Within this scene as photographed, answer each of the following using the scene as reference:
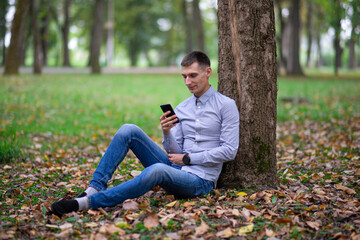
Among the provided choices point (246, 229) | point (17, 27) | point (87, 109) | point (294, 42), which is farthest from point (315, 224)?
point (294, 42)

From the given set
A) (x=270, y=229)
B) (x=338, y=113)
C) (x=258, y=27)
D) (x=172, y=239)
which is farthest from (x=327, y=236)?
(x=338, y=113)

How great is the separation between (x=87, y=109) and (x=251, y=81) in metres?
8.88

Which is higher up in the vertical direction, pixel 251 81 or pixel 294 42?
pixel 294 42

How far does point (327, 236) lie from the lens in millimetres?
3311

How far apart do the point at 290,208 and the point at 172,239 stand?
4.54ft

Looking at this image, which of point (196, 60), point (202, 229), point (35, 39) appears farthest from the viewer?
point (35, 39)

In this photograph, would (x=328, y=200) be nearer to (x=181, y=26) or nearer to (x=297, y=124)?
(x=297, y=124)

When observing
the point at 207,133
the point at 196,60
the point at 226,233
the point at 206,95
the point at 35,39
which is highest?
the point at 35,39

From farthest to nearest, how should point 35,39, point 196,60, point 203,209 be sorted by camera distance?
1. point 35,39
2. point 196,60
3. point 203,209

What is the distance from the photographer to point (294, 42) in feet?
86.6

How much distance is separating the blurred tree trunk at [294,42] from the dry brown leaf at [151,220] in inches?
968

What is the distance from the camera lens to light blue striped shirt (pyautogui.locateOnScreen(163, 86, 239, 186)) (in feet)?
13.4

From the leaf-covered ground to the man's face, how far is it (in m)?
1.25

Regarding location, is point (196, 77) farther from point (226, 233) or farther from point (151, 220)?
point (226, 233)
